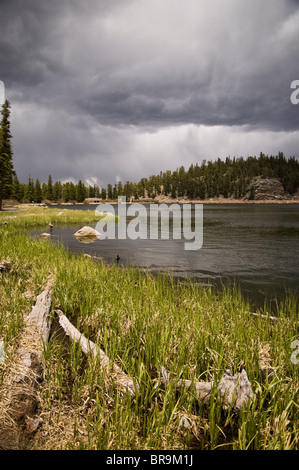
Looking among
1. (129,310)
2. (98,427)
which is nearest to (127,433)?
(98,427)

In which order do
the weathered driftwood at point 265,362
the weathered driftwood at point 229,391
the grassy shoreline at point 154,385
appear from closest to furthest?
1. the grassy shoreline at point 154,385
2. the weathered driftwood at point 229,391
3. the weathered driftwood at point 265,362

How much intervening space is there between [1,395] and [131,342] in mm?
2135

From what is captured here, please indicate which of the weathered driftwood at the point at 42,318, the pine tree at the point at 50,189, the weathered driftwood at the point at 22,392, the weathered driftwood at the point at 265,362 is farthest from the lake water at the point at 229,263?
the pine tree at the point at 50,189

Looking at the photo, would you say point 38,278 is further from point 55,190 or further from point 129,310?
point 55,190

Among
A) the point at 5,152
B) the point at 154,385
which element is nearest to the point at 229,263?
the point at 154,385

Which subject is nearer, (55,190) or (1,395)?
(1,395)

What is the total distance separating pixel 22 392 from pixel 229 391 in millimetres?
2659

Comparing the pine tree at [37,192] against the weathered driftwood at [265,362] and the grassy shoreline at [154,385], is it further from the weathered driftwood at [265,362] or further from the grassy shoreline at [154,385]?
the weathered driftwood at [265,362]

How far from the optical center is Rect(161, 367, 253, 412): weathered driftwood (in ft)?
10.2

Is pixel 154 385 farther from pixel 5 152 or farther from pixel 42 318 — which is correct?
pixel 5 152

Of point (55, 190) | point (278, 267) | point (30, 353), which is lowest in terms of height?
point (278, 267)

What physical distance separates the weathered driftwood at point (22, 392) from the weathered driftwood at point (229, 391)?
1.87 meters

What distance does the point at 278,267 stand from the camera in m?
14.7

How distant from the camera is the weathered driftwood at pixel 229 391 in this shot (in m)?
3.12
